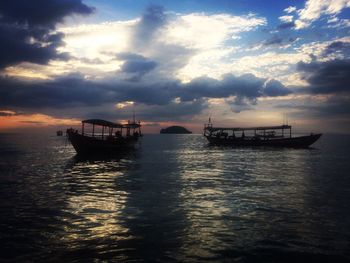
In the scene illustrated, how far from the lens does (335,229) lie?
42.5ft

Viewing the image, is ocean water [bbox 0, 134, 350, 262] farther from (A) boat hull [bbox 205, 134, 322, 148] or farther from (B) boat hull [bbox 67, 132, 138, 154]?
(A) boat hull [bbox 205, 134, 322, 148]

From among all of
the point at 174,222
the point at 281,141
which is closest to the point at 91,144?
the point at 174,222

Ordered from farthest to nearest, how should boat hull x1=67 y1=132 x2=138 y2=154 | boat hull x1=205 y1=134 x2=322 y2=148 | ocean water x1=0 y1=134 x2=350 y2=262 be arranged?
boat hull x1=205 y1=134 x2=322 y2=148
boat hull x1=67 y1=132 x2=138 y2=154
ocean water x1=0 y1=134 x2=350 y2=262

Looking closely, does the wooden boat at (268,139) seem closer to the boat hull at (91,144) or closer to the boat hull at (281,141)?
the boat hull at (281,141)

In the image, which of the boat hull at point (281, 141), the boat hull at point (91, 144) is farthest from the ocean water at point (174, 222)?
the boat hull at point (281, 141)

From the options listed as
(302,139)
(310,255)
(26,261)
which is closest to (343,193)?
(310,255)

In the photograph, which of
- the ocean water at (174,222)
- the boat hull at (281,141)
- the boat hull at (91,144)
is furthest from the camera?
the boat hull at (281,141)

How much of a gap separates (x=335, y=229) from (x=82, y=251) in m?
9.56

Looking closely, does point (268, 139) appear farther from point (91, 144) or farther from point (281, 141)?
point (91, 144)

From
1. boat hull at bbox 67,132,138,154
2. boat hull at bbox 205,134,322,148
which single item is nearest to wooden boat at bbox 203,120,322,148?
boat hull at bbox 205,134,322,148

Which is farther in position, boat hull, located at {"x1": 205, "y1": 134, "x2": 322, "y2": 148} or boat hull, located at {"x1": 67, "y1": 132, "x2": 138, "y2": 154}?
boat hull, located at {"x1": 205, "y1": 134, "x2": 322, "y2": 148}

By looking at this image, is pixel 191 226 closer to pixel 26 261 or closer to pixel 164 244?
pixel 164 244

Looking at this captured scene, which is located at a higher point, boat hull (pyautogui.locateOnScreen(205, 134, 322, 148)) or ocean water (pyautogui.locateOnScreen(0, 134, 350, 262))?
boat hull (pyautogui.locateOnScreen(205, 134, 322, 148))

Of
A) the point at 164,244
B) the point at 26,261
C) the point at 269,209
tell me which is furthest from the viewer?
the point at 269,209
